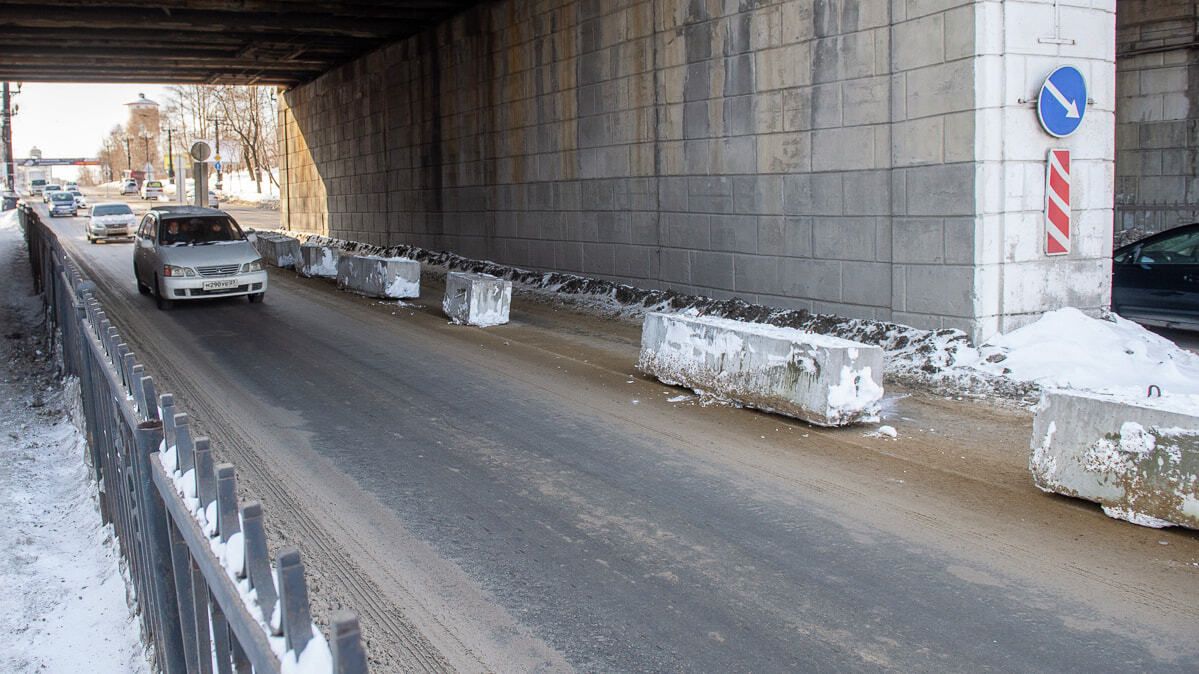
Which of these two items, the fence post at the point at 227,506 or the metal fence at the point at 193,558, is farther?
the fence post at the point at 227,506

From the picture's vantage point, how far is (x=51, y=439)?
8117 millimetres

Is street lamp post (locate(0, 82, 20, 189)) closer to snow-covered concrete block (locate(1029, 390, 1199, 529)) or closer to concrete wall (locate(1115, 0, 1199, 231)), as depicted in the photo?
concrete wall (locate(1115, 0, 1199, 231))

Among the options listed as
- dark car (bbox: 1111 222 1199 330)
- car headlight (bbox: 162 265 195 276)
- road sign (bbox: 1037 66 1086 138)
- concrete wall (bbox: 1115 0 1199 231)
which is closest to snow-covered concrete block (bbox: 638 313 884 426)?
road sign (bbox: 1037 66 1086 138)

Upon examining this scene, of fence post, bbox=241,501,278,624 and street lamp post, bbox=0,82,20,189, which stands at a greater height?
street lamp post, bbox=0,82,20,189

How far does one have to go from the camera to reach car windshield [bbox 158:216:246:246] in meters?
16.2

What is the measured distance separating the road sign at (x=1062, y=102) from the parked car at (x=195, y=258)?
1234cm

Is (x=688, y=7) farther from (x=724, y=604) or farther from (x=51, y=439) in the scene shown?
(x=724, y=604)

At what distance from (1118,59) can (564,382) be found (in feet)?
→ 47.4

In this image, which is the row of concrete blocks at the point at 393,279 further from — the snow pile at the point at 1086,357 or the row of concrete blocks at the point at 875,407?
the snow pile at the point at 1086,357

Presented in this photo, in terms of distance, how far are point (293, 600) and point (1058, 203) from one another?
10.1 m

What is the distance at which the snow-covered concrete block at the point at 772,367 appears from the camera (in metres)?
7.84

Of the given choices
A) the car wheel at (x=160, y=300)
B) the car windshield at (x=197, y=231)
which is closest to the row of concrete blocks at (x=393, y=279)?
the car windshield at (x=197, y=231)

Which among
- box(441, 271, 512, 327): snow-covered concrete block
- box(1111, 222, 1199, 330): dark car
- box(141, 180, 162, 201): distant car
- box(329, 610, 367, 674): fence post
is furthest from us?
box(141, 180, 162, 201): distant car

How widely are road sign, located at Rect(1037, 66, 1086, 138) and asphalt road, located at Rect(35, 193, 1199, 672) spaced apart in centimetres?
329
